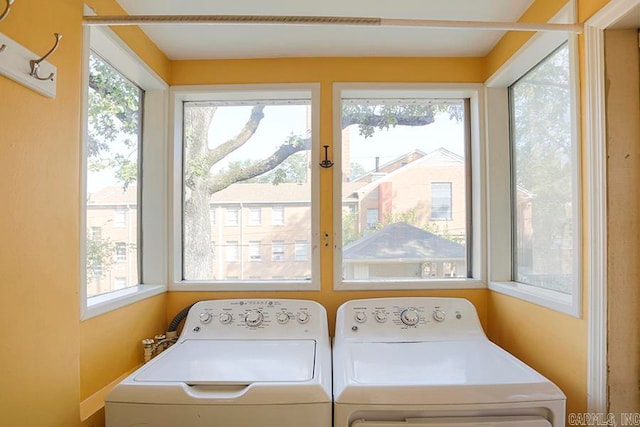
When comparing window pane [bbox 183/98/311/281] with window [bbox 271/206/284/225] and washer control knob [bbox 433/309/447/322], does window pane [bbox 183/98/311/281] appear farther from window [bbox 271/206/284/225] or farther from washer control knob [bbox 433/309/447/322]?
washer control knob [bbox 433/309/447/322]

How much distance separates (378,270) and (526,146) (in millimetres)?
991

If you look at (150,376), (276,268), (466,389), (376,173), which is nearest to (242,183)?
(276,268)

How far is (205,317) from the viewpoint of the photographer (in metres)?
1.72

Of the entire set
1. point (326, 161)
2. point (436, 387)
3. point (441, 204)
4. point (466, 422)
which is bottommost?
point (466, 422)

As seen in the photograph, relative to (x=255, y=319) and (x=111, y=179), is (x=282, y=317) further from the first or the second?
(x=111, y=179)

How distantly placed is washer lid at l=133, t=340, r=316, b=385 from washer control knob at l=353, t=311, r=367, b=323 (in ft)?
0.79

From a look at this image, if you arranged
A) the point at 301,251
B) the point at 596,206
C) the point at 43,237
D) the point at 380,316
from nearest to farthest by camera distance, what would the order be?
the point at 43,237 → the point at 596,206 → the point at 380,316 → the point at 301,251

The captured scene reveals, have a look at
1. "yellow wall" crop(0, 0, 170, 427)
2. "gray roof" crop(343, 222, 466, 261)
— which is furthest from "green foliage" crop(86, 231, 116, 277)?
"gray roof" crop(343, 222, 466, 261)

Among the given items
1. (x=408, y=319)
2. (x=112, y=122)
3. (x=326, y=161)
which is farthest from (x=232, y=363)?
(x=112, y=122)

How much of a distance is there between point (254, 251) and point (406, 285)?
87 centimetres

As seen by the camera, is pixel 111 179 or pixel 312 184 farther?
pixel 312 184

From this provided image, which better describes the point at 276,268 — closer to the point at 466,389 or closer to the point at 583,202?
the point at 466,389

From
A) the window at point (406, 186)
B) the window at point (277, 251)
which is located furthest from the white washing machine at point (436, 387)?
the window at point (277, 251)

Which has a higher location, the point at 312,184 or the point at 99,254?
the point at 312,184
